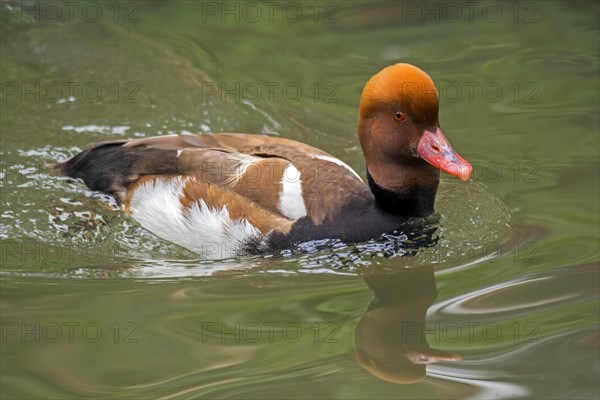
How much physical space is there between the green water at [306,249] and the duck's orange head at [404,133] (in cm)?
44

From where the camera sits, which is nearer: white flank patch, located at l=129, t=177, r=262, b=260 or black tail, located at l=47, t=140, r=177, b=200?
white flank patch, located at l=129, t=177, r=262, b=260

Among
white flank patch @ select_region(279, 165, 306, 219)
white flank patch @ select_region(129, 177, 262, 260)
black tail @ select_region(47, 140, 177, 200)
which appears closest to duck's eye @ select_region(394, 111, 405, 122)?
white flank patch @ select_region(279, 165, 306, 219)

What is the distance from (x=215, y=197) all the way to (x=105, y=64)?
10.9 feet

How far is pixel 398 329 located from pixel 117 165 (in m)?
2.45

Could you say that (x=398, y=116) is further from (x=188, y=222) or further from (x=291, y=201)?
(x=188, y=222)

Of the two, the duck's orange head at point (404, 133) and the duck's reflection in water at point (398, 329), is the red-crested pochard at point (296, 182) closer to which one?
the duck's orange head at point (404, 133)

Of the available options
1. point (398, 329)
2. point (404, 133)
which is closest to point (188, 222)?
point (404, 133)

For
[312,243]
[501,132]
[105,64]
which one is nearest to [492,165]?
[501,132]

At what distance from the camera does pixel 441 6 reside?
9.71 m

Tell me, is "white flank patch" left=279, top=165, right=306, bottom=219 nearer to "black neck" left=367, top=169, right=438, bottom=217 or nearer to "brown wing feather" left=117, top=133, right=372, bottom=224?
"brown wing feather" left=117, top=133, right=372, bottom=224

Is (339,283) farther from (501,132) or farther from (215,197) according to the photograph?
(501,132)

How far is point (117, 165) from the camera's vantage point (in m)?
6.62

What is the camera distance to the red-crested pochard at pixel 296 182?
19.1 feet

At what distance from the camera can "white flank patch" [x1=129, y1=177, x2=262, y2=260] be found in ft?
20.0
